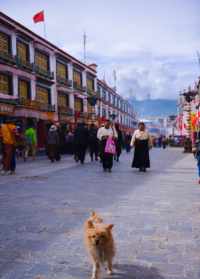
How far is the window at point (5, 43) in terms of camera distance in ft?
74.4

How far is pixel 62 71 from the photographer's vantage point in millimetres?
32344

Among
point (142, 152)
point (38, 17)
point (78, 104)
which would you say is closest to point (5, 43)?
point (38, 17)

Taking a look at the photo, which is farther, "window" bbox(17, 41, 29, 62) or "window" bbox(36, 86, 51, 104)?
"window" bbox(36, 86, 51, 104)

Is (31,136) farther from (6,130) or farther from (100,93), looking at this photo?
(100,93)

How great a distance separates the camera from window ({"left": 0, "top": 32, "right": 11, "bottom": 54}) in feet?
74.4

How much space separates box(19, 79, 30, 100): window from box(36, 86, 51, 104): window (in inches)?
60.1

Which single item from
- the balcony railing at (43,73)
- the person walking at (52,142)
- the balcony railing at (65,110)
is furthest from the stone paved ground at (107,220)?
the balcony railing at (65,110)

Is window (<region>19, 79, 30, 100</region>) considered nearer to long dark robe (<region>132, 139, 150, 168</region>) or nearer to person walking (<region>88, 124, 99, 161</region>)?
person walking (<region>88, 124, 99, 161</region>)

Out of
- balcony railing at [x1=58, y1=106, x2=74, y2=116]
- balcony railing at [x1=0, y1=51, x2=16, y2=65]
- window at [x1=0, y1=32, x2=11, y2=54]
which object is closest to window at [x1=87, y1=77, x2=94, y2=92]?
balcony railing at [x1=58, y1=106, x2=74, y2=116]

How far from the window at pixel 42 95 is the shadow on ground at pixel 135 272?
976 inches

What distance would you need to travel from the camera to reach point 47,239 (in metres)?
4.02

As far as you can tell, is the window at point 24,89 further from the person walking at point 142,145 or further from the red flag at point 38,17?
the person walking at point 142,145

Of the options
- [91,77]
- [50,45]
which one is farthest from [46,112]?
[91,77]

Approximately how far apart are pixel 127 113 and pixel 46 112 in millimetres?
41245
